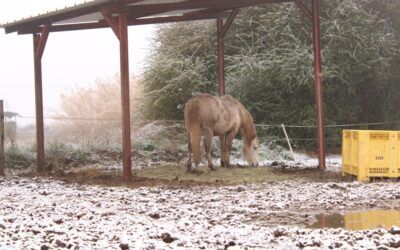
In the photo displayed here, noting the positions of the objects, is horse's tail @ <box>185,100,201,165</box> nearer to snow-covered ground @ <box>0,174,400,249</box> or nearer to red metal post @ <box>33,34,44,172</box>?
snow-covered ground @ <box>0,174,400,249</box>

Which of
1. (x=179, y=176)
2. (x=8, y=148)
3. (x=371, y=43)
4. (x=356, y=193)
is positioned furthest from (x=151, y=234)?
(x=371, y=43)

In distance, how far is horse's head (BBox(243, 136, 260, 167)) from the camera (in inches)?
508

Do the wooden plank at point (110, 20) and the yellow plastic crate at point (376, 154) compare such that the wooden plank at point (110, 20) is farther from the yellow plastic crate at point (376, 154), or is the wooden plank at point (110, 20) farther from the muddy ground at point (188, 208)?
the yellow plastic crate at point (376, 154)

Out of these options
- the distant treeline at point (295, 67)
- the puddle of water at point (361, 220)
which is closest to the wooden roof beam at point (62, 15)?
the puddle of water at point (361, 220)

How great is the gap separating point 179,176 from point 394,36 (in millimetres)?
10513

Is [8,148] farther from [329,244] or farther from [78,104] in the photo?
[329,244]

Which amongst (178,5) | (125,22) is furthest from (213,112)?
(125,22)

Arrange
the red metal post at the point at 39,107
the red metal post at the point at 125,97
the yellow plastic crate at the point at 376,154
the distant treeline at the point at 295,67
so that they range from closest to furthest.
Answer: the yellow plastic crate at the point at 376,154 < the red metal post at the point at 125,97 < the red metal post at the point at 39,107 < the distant treeline at the point at 295,67

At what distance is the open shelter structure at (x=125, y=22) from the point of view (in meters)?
10.5

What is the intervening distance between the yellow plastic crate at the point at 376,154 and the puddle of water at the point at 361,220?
3.26m

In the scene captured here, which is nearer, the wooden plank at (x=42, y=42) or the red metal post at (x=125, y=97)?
the red metal post at (x=125, y=97)

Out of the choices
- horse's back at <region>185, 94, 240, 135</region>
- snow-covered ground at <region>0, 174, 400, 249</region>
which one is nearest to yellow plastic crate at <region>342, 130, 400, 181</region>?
snow-covered ground at <region>0, 174, 400, 249</region>

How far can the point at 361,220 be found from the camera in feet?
21.1

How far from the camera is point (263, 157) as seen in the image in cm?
1538
